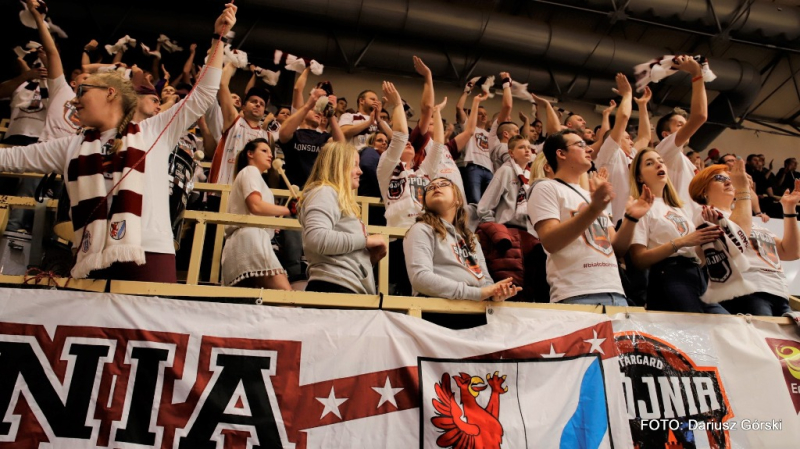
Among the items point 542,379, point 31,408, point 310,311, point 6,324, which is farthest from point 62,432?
point 542,379

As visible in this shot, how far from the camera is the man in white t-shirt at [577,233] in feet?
9.57

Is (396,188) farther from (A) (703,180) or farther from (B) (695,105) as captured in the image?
(B) (695,105)

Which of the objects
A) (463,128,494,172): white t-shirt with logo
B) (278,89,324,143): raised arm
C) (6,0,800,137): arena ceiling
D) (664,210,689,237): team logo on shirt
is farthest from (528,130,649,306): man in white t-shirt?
(6,0,800,137): arena ceiling

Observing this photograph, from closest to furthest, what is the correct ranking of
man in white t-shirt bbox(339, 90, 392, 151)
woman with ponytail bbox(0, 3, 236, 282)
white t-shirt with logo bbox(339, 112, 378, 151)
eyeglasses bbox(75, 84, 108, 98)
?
woman with ponytail bbox(0, 3, 236, 282), eyeglasses bbox(75, 84, 108, 98), man in white t-shirt bbox(339, 90, 392, 151), white t-shirt with logo bbox(339, 112, 378, 151)

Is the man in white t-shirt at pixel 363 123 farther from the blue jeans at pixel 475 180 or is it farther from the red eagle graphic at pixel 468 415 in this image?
the red eagle graphic at pixel 468 415

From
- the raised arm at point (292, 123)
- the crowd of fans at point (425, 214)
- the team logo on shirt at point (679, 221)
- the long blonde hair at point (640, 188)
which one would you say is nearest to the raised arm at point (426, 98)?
the crowd of fans at point (425, 214)

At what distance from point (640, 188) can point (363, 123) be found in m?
3.20

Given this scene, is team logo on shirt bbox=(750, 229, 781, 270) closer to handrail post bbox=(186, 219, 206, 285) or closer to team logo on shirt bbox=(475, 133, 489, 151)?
handrail post bbox=(186, 219, 206, 285)

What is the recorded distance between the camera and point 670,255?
338 cm

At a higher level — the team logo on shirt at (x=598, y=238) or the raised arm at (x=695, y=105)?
the raised arm at (x=695, y=105)

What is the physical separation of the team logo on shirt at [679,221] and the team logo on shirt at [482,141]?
10.2ft

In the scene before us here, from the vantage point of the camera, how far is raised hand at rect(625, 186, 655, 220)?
10.7 feet

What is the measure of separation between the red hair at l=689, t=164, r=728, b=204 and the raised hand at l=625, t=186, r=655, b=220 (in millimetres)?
958

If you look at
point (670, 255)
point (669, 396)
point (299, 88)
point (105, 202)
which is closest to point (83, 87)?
point (105, 202)
